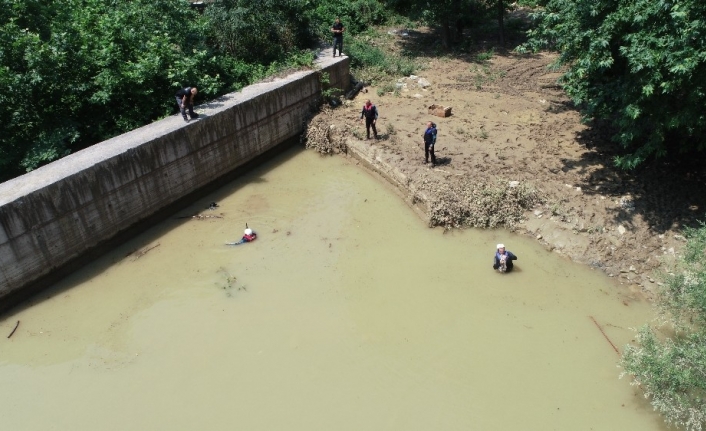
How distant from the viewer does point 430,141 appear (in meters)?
13.3

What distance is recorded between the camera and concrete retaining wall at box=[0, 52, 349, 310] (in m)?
10.5

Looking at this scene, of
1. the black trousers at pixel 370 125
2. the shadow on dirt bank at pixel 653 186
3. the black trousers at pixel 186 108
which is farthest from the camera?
the black trousers at pixel 370 125

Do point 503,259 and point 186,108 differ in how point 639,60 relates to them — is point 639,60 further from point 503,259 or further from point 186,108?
point 186,108

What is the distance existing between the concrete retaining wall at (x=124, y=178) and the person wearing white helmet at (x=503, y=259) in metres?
7.57

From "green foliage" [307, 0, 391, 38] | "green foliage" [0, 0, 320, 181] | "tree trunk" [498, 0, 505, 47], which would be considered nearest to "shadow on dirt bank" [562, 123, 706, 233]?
"tree trunk" [498, 0, 505, 47]

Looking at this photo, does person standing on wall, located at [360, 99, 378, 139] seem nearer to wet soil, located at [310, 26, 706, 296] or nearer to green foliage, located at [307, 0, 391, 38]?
wet soil, located at [310, 26, 706, 296]

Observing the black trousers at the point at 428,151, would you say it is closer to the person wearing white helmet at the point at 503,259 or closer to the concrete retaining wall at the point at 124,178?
the person wearing white helmet at the point at 503,259

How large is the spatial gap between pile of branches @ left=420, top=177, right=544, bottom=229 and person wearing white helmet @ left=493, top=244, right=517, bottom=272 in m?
1.35

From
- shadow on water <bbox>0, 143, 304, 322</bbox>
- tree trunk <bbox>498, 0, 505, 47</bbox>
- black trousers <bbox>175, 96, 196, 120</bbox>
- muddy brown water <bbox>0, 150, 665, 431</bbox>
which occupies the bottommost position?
muddy brown water <bbox>0, 150, 665, 431</bbox>

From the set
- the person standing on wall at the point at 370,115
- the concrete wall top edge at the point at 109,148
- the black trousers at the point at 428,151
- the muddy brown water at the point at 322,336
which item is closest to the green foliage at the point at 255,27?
the concrete wall top edge at the point at 109,148

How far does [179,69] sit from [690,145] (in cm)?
1215

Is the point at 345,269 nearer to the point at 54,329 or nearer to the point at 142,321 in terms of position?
the point at 142,321

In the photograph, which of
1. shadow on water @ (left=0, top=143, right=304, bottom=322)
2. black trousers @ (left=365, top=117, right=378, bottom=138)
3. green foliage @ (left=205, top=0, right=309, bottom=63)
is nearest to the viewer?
shadow on water @ (left=0, top=143, right=304, bottom=322)

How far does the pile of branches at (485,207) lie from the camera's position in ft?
39.9
